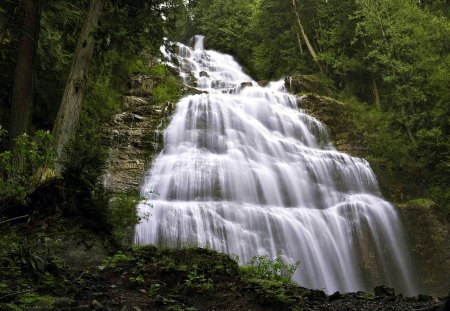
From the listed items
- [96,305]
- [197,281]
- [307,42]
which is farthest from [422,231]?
[307,42]

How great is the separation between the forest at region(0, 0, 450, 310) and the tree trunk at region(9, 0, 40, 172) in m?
0.02

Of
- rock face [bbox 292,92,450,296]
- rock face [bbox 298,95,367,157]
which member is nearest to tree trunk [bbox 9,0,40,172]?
rock face [bbox 292,92,450,296]

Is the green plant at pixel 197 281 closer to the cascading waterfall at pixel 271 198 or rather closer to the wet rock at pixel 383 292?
the cascading waterfall at pixel 271 198

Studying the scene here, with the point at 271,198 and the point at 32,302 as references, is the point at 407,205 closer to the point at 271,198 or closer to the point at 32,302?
the point at 271,198

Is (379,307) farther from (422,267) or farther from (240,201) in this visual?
(422,267)

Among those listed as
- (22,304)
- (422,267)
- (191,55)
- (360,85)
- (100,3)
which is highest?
(191,55)

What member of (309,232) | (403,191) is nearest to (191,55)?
(403,191)

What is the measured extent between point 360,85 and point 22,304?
24528mm

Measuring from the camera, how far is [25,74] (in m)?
7.22

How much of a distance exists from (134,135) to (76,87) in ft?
24.5

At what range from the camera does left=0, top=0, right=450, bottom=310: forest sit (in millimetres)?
5672

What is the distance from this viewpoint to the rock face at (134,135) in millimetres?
12766

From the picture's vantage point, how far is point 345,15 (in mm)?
25250

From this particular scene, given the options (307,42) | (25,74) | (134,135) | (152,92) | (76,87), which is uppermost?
(307,42)
